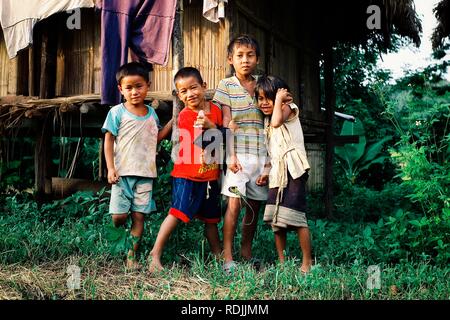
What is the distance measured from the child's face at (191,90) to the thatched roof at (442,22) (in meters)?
5.85

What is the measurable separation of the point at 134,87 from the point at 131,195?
77 cm

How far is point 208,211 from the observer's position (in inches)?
141

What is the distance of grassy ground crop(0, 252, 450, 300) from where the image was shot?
2898 millimetres

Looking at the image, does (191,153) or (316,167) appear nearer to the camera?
(191,153)

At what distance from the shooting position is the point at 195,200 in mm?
3529

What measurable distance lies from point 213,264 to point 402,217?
167 centimetres

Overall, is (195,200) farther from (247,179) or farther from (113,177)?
(113,177)

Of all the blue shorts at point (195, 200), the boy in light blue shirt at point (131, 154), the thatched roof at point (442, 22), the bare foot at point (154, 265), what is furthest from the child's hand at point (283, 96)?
the thatched roof at point (442, 22)

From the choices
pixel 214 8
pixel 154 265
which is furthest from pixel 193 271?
pixel 214 8

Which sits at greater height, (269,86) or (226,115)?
(269,86)

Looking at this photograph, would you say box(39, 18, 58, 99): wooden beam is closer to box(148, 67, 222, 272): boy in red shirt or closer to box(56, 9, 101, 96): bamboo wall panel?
box(56, 9, 101, 96): bamboo wall panel

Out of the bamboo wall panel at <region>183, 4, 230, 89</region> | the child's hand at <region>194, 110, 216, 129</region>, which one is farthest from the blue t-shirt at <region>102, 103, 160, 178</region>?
the bamboo wall panel at <region>183, 4, 230, 89</region>

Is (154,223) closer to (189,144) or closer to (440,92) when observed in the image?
(189,144)

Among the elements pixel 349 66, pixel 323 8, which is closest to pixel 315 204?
pixel 323 8
